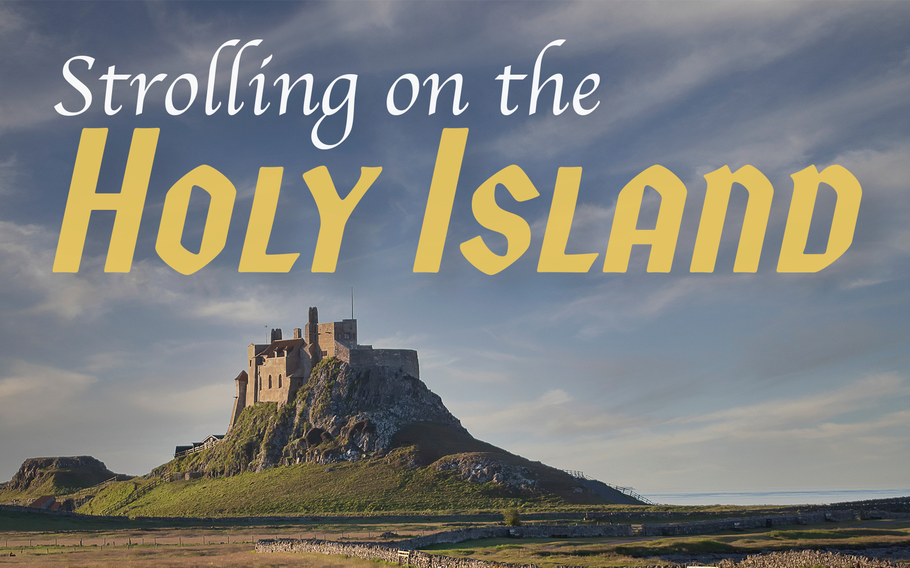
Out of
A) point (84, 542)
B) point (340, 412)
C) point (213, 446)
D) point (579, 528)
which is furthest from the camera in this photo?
point (213, 446)

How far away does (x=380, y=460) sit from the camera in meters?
130

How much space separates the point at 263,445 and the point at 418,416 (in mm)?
29910

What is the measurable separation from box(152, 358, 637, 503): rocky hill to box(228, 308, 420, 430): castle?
2484mm

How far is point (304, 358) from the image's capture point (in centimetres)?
15712

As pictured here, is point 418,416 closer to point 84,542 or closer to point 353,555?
point 84,542

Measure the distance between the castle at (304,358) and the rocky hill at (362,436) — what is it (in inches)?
97.8

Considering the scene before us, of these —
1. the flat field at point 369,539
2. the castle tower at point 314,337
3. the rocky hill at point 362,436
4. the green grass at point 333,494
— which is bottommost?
the flat field at point 369,539

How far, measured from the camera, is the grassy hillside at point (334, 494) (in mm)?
111625

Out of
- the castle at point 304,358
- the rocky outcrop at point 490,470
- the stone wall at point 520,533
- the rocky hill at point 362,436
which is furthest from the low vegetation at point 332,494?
the stone wall at point 520,533

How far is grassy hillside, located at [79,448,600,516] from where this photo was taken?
112m

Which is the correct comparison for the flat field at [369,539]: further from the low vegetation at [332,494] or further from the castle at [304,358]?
the castle at [304,358]

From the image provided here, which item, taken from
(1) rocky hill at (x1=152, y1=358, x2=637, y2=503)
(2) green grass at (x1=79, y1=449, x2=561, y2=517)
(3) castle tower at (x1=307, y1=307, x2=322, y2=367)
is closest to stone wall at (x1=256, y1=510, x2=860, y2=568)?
(2) green grass at (x1=79, y1=449, x2=561, y2=517)

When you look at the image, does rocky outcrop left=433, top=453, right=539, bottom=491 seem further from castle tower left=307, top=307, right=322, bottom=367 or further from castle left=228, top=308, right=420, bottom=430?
castle tower left=307, top=307, right=322, bottom=367

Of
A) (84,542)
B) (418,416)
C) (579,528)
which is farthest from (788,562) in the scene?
(418,416)
